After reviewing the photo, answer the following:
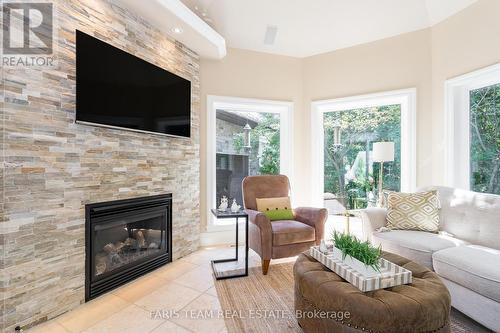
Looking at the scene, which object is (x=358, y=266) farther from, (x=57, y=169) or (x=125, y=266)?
(x=57, y=169)

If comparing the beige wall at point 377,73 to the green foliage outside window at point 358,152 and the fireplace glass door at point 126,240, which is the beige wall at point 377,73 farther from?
the fireplace glass door at point 126,240

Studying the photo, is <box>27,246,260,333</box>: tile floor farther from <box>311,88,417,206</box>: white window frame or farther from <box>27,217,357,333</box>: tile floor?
<box>311,88,417,206</box>: white window frame

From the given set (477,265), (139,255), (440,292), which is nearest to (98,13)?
(139,255)

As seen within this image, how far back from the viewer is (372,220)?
9.23ft

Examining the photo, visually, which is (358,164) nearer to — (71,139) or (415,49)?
(415,49)

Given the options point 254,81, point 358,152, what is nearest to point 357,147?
point 358,152

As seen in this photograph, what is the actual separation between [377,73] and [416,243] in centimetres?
243

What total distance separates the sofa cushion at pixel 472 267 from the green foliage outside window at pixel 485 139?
43.5 inches

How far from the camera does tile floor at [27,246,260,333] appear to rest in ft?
6.09

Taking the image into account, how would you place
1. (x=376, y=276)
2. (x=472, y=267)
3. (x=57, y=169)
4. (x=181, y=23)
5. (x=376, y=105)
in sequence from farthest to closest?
(x=376, y=105) → (x=181, y=23) → (x=57, y=169) → (x=472, y=267) → (x=376, y=276)

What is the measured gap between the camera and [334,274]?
1.66m

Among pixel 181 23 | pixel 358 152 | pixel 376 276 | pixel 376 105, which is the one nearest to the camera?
pixel 376 276

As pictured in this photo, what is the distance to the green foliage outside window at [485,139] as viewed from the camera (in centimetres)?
278

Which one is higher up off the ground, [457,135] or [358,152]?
[457,135]
